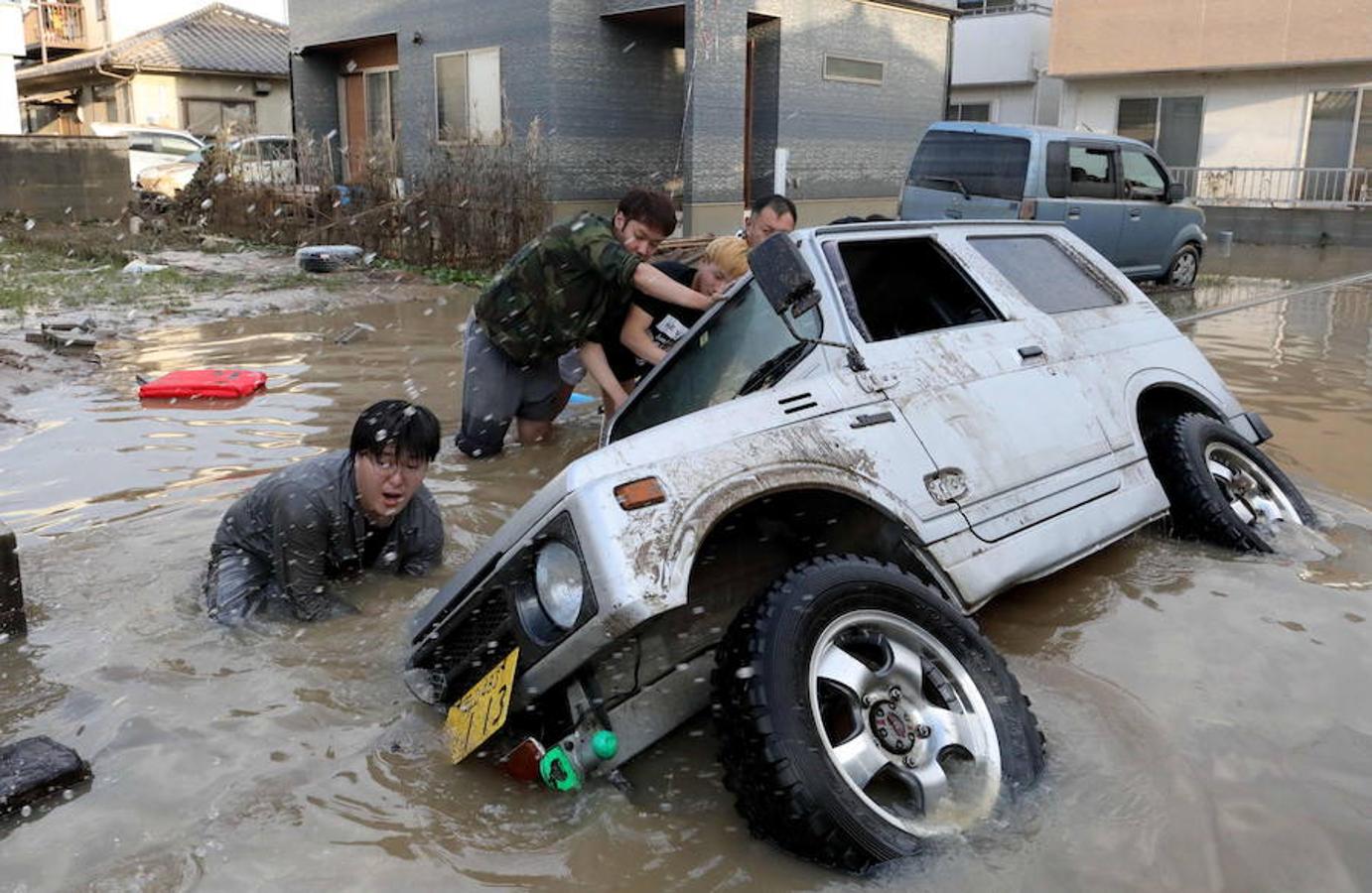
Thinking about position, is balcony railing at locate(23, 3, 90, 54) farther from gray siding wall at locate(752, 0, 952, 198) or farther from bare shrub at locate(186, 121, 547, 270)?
gray siding wall at locate(752, 0, 952, 198)

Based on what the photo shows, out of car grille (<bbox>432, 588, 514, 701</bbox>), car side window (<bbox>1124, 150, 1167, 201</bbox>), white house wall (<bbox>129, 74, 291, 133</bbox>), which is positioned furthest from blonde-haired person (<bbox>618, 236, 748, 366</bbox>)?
white house wall (<bbox>129, 74, 291, 133</bbox>)

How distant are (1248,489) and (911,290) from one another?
1855mm

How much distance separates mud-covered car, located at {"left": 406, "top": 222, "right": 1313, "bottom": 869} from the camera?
2629 mm

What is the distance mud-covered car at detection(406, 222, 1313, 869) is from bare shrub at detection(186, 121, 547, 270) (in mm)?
10154

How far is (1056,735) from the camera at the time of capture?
3305 mm

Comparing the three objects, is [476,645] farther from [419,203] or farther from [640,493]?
[419,203]

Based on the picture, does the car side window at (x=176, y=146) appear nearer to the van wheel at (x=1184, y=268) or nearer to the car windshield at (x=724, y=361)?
the van wheel at (x=1184, y=268)

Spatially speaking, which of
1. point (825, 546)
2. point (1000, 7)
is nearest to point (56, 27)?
point (1000, 7)

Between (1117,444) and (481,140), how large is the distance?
460 inches

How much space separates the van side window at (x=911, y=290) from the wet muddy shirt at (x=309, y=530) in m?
1.87

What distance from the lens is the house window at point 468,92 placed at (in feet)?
54.3

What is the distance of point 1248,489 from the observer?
496 centimetres

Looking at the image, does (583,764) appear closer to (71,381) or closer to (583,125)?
(71,381)

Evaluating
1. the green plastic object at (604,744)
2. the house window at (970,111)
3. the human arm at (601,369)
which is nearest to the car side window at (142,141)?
the house window at (970,111)
